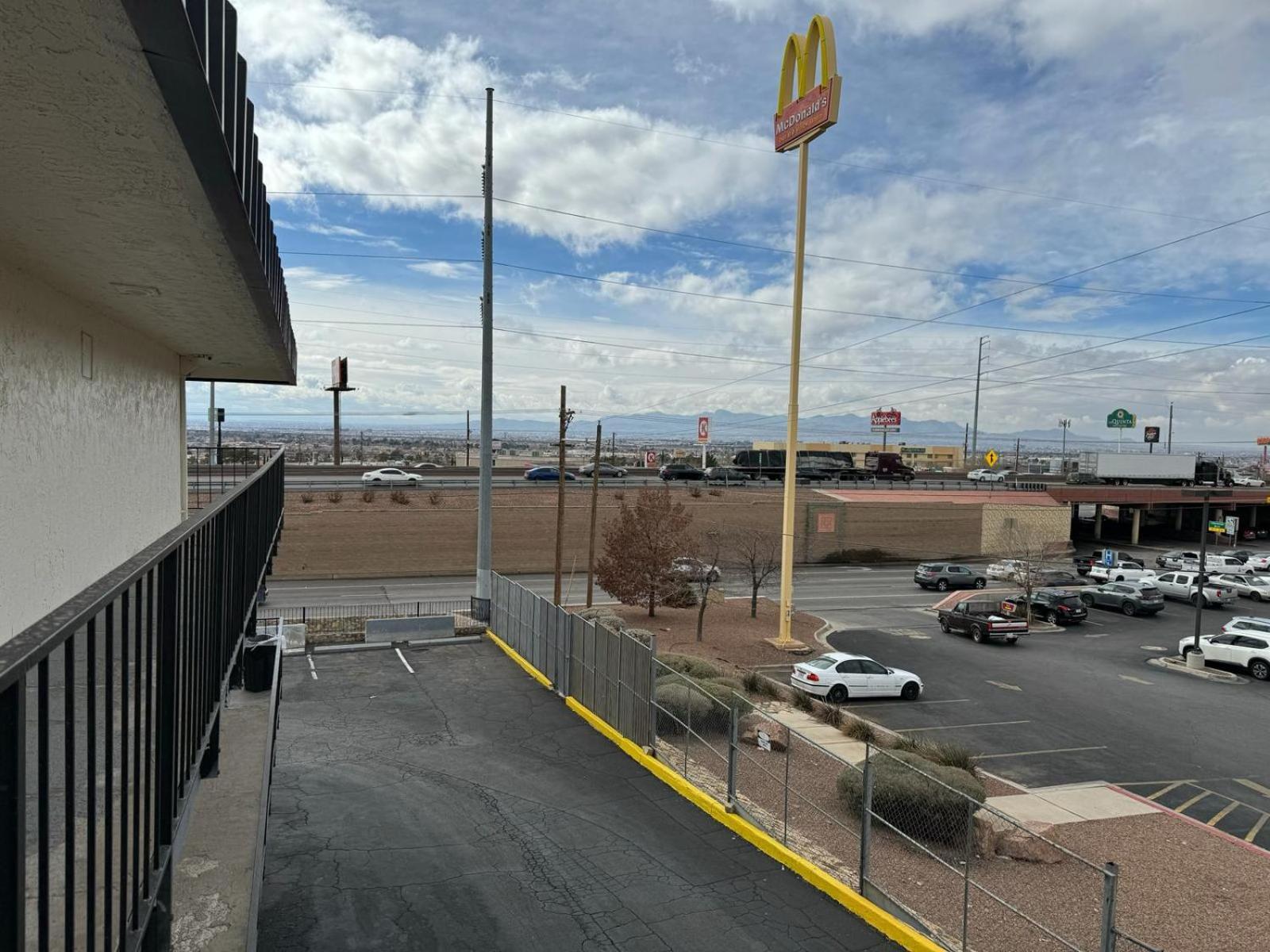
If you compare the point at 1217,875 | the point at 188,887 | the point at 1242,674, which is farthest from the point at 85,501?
the point at 1242,674

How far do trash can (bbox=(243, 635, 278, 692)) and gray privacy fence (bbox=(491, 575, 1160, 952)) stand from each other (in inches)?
253

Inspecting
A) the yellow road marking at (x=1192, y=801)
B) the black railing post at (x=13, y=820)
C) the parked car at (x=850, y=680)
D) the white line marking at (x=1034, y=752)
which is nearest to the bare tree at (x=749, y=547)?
the parked car at (x=850, y=680)

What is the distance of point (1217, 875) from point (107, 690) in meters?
15.4

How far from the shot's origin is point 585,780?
13.4m

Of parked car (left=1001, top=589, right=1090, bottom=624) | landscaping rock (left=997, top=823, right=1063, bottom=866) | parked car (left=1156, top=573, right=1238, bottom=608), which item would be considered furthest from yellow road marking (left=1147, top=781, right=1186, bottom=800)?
parked car (left=1156, top=573, right=1238, bottom=608)

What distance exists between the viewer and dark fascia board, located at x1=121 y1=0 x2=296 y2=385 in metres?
2.29

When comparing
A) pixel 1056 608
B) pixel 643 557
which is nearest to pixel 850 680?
pixel 643 557

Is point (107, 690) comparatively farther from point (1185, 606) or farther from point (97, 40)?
point (1185, 606)

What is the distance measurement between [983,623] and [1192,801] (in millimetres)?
16667

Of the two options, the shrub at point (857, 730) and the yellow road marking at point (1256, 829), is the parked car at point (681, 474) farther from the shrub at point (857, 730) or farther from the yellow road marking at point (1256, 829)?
the yellow road marking at point (1256, 829)

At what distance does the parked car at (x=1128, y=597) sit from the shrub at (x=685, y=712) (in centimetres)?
3217

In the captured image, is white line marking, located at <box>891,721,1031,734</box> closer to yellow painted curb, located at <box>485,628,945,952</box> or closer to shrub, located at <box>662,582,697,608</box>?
yellow painted curb, located at <box>485,628,945,952</box>

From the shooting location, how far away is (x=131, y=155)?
3018mm

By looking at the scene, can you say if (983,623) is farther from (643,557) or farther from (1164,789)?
(1164,789)
